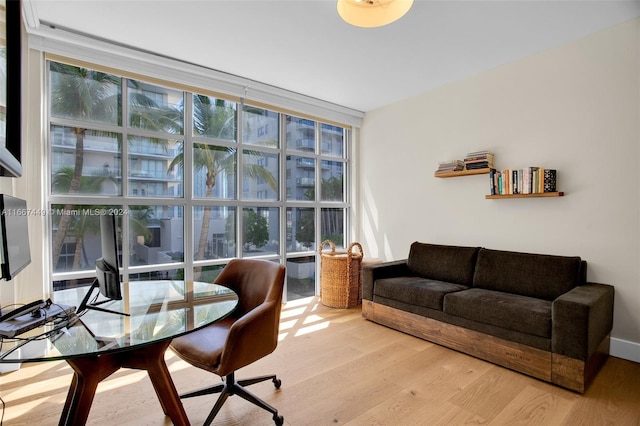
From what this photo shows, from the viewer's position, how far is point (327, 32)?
2676 millimetres

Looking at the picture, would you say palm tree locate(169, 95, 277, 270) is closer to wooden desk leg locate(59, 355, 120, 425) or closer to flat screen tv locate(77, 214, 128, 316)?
flat screen tv locate(77, 214, 128, 316)

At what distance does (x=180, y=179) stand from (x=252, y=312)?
2.24 meters

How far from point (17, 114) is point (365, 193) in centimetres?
376

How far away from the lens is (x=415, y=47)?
9.54ft

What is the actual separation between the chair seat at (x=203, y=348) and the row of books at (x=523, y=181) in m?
2.81

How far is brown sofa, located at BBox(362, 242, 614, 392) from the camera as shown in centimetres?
218

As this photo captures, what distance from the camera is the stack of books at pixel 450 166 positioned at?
3.53 metres

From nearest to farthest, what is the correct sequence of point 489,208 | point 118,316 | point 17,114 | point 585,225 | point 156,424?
point 118,316
point 156,424
point 17,114
point 585,225
point 489,208

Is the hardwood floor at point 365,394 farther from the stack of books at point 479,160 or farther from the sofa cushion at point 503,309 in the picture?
the stack of books at point 479,160

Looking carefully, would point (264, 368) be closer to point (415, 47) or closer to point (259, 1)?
point (259, 1)

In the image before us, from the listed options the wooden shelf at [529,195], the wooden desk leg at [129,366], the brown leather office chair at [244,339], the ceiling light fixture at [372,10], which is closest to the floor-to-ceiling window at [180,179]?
the brown leather office chair at [244,339]

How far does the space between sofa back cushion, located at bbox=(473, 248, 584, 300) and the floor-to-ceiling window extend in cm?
218

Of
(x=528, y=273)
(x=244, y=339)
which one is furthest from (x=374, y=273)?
(x=244, y=339)

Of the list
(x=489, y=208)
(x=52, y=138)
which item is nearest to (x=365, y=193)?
(x=489, y=208)
